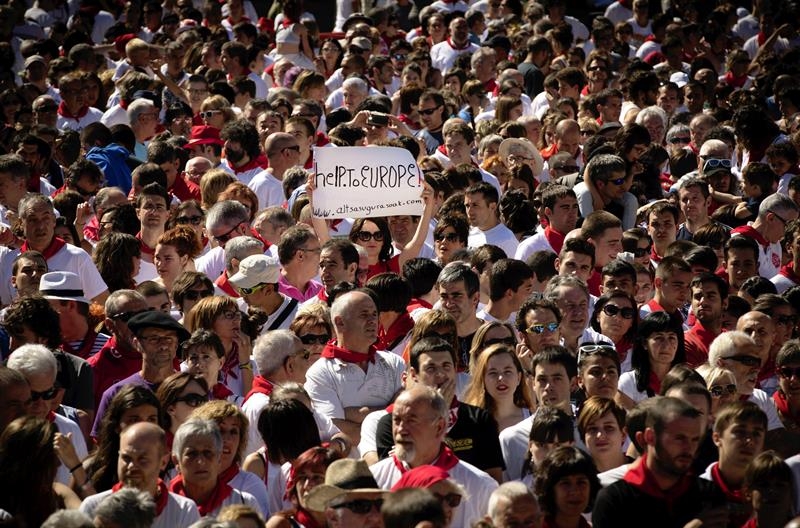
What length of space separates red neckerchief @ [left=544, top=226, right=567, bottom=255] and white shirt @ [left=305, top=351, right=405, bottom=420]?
3013mm

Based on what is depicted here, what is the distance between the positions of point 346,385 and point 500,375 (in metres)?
0.83

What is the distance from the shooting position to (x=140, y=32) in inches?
801

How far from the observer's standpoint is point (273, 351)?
25.5 feet

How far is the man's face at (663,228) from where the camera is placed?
1087 cm

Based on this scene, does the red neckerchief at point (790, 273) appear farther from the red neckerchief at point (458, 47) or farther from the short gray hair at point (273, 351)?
the red neckerchief at point (458, 47)

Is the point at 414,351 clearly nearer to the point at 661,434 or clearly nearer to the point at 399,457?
the point at 399,457

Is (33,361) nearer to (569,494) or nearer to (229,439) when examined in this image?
(229,439)

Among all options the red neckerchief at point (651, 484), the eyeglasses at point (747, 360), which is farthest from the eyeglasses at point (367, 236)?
the red neckerchief at point (651, 484)

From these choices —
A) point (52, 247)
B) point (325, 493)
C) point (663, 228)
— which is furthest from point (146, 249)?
point (325, 493)

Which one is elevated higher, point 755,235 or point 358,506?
point 358,506

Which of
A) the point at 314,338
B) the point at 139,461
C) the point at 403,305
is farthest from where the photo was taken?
the point at 403,305

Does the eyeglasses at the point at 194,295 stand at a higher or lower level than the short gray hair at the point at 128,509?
lower

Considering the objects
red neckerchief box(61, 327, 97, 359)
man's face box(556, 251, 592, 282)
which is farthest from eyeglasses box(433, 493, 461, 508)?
man's face box(556, 251, 592, 282)

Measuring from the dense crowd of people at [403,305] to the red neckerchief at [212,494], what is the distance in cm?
2
